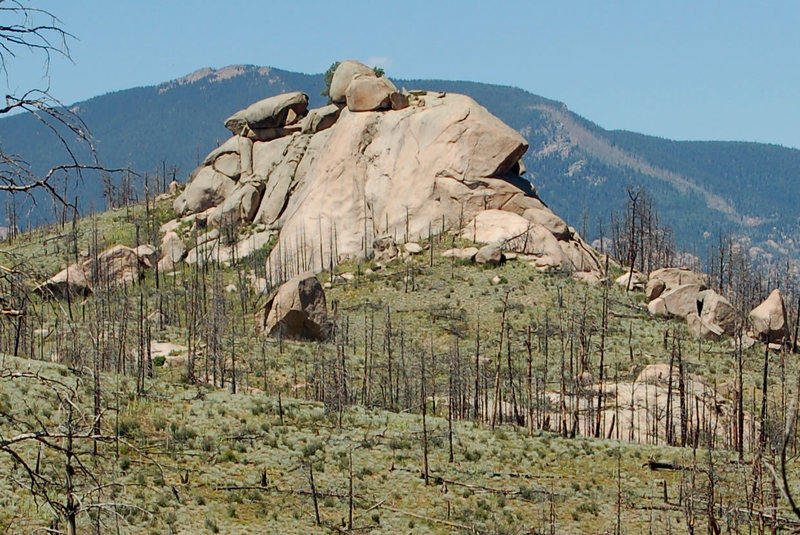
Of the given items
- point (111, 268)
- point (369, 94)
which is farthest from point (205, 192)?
point (369, 94)

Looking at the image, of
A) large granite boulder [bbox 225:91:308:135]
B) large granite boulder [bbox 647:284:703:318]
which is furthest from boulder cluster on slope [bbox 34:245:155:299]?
large granite boulder [bbox 647:284:703:318]

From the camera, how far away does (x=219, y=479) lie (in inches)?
1667

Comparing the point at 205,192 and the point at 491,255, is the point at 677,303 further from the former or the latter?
the point at 205,192

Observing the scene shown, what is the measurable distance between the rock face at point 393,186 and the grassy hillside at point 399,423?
4.82 metres

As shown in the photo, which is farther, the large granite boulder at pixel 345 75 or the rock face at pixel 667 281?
the large granite boulder at pixel 345 75

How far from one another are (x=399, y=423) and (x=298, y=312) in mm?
26903

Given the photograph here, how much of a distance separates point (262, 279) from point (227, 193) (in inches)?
873

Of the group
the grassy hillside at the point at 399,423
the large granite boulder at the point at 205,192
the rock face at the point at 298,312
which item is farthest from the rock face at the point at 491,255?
the large granite boulder at the point at 205,192

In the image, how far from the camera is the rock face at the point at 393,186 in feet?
319

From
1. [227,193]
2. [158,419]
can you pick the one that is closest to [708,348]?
[158,419]

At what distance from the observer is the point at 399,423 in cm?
5372

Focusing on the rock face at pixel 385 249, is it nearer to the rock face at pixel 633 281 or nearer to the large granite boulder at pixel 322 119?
the rock face at pixel 633 281

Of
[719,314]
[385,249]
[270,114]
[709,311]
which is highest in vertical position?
[270,114]

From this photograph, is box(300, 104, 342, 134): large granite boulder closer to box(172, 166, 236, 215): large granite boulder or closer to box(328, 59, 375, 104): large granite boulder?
box(328, 59, 375, 104): large granite boulder
